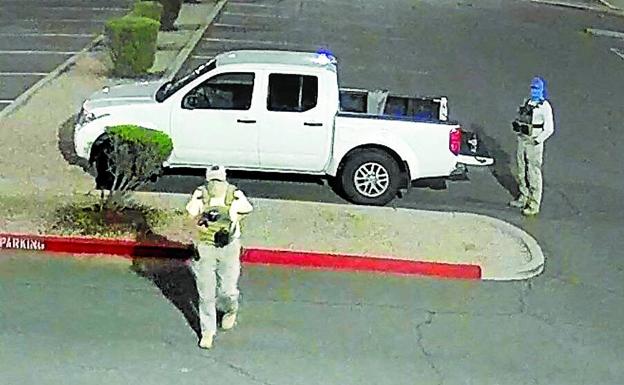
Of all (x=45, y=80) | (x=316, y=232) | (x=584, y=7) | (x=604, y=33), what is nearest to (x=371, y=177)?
(x=316, y=232)

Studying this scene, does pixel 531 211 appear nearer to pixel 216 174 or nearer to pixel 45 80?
pixel 216 174

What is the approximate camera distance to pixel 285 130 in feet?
46.2

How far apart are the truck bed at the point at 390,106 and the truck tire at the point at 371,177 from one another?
63 centimetres

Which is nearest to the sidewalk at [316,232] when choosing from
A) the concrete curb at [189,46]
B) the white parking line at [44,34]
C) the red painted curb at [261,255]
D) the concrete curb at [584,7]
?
the red painted curb at [261,255]

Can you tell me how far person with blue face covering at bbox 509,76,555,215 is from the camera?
13961mm

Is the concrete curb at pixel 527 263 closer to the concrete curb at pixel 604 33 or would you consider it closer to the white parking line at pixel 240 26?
the white parking line at pixel 240 26

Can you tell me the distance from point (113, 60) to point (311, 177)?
8.06 meters

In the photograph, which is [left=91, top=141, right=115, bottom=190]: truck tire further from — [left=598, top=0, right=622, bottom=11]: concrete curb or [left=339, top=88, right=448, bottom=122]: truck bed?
[left=598, top=0, right=622, bottom=11]: concrete curb

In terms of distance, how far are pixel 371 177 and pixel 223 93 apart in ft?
7.24

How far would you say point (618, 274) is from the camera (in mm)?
12297

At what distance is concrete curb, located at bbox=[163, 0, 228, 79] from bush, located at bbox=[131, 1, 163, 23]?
99 cm

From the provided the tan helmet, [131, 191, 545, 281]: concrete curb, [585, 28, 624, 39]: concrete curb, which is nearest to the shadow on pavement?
the tan helmet

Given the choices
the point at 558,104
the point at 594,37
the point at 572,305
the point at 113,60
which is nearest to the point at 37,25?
the point at 113,60

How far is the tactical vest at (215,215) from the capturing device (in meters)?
9.27
